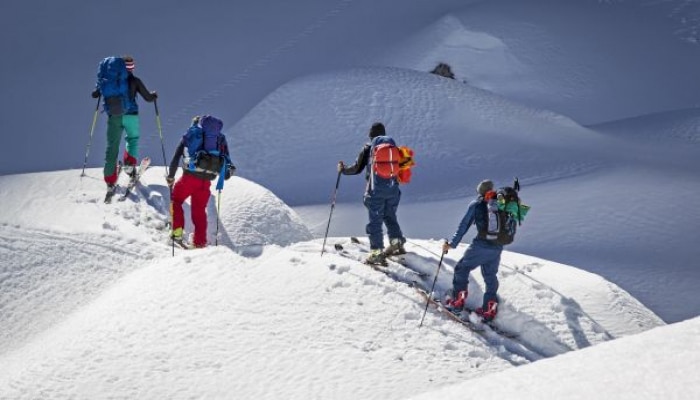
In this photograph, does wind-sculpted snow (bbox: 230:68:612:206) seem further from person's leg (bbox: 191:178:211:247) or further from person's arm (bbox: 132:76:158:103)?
person's leg (bbox: 191:178:211:247)

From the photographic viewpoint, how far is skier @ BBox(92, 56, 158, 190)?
1163cm

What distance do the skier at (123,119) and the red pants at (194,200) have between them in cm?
183

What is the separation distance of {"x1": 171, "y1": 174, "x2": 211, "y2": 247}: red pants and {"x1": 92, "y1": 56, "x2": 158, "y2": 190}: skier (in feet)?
6.01

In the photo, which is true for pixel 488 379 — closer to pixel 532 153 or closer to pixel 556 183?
pixel 556 183

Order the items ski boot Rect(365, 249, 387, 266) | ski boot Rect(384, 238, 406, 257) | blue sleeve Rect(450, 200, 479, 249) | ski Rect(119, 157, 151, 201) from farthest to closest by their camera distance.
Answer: ski Rect(119, 157, 151, 201), ski boot Rect(384, 238, 406, 257), ski boot Rect(365, 249, 387, 266), blue sleeve Rect(450, 200, 479, 249)

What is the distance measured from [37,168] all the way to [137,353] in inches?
565

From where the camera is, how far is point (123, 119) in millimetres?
11898

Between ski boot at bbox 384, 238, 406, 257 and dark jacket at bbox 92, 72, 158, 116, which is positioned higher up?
dark jacket at bbox 92, 72, 158, 116

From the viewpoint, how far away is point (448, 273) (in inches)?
393

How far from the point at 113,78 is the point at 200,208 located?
2.62m

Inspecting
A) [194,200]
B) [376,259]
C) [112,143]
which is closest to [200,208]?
[194,200]

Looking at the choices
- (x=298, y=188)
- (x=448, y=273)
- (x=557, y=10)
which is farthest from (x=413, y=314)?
(x=557, y=10)

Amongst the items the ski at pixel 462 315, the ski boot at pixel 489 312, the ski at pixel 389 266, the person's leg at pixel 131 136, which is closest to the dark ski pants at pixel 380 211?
the ski at pixel 389 266

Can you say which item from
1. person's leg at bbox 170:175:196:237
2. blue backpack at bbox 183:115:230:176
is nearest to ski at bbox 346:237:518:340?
blue backpack at bbox 183:115:230:176
